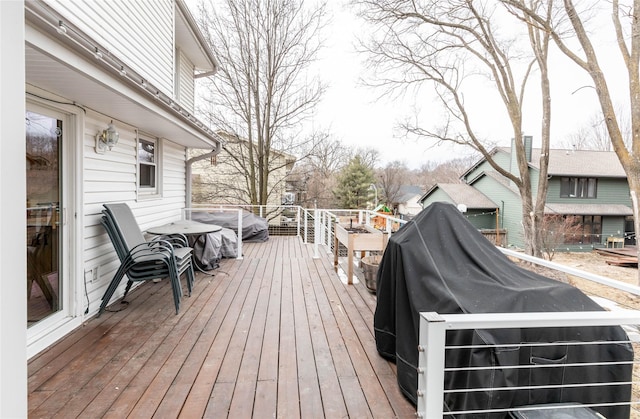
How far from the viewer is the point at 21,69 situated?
931mm

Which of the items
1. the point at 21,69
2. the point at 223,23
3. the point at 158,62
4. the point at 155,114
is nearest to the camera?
the point at 21,69

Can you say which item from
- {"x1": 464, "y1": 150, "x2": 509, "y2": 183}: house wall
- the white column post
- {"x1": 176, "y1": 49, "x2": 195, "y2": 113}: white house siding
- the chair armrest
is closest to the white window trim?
the chair armrest

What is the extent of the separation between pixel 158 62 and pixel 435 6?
24.2 ft

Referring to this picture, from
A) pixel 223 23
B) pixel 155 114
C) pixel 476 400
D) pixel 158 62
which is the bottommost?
pixel 476 400

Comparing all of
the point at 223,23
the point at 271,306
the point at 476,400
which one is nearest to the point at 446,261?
the point at 476,400

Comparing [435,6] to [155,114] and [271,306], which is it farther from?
[271,306]

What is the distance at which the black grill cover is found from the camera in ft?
5.62

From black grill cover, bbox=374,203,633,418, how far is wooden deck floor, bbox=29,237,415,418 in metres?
0.35

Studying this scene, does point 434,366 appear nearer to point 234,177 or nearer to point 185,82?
point 185,82

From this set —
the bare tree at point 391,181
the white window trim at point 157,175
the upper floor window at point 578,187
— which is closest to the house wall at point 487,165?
the upper floor window at point 578,187

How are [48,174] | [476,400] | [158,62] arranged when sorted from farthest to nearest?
[158,62], [48,174], [476,400]

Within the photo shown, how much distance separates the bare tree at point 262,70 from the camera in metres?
12.9

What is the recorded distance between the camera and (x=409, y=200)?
4050cm

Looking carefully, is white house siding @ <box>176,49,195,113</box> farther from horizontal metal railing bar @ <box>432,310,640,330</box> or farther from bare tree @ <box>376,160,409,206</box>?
bare tree @ <box>376,160,409,206</box>
